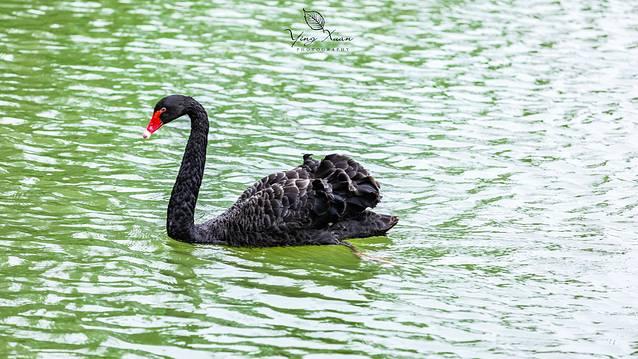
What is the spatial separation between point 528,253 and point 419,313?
5.01 feet

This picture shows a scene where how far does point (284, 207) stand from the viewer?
8805 mm

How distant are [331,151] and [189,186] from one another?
2.23 metres

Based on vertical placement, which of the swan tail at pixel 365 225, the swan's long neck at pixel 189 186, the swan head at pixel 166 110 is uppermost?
the swan head at pixel 166 110

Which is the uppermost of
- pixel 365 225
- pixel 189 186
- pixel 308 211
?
pixel 189 186

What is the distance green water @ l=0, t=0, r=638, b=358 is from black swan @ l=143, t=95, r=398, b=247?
147 mm

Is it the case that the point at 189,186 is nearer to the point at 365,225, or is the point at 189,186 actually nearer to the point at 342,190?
the point at 342,190

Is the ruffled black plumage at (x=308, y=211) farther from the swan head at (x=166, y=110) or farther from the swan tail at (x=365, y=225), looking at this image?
the swan head at (x=166, y=110)

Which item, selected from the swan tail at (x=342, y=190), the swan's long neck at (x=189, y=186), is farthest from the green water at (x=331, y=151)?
the swan tail at (x=342, y=190)

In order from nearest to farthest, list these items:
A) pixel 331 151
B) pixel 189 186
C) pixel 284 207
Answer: pixel 284 207 → pixel 189 186 → pixel 331 151

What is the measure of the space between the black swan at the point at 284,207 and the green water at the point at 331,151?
0.15 meters

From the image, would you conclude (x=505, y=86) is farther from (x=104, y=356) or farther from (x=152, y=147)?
(x=104, y=356)

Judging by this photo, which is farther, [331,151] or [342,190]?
[331,151]

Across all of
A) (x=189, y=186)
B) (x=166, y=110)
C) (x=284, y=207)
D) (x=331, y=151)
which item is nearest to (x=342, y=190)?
(x=284, y=207)

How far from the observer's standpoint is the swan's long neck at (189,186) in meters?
8.70
